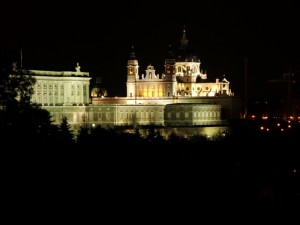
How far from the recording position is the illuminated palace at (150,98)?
106000 mm

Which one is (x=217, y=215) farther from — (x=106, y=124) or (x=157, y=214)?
(x=106, y=124)

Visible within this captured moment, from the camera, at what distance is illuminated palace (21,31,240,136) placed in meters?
106

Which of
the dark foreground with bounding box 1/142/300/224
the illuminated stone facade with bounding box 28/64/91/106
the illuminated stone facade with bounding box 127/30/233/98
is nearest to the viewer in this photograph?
the dark foreground with bounding box 1/142/300/224

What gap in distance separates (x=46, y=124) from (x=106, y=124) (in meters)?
55.9

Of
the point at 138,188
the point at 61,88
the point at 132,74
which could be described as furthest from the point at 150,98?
the point at 138,188

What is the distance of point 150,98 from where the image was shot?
415ft

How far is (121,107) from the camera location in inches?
4395

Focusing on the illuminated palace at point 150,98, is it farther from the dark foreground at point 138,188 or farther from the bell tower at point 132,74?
the dark foreground at point 138,188

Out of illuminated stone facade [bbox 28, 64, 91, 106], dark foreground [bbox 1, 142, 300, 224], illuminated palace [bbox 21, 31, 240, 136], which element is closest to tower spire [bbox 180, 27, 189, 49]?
illuminated palace [bbox 21, 31, 240, 136]

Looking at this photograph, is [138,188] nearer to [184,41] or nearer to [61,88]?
[61,88]

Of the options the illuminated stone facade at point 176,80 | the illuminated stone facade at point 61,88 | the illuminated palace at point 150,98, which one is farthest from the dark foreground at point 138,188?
the illuminated stone facade at point 176,80

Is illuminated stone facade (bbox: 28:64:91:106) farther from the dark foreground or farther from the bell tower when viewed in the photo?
the dark foreground

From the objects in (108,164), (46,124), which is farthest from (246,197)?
(46,124)

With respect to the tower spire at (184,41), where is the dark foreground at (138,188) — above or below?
below
